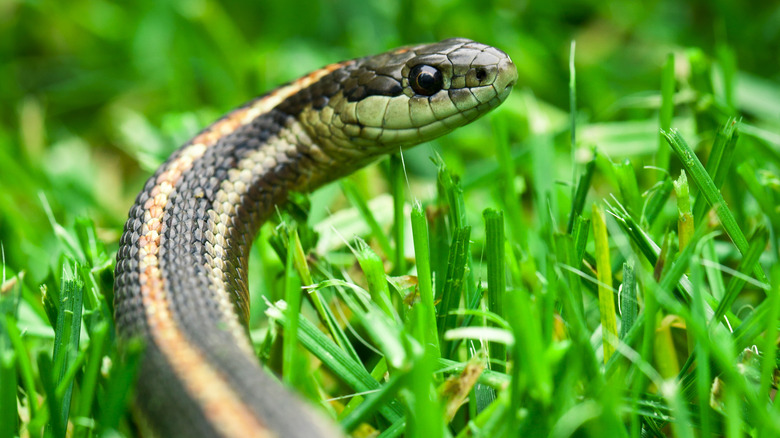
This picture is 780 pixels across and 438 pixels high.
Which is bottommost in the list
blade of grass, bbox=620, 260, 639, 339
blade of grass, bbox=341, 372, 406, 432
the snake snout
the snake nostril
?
blade of grass, bbox=620, 260, 639, 339

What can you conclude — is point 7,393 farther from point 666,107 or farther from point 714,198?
point 666,107

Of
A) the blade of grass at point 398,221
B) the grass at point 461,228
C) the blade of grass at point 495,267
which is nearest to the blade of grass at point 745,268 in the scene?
the grass at point 461,228

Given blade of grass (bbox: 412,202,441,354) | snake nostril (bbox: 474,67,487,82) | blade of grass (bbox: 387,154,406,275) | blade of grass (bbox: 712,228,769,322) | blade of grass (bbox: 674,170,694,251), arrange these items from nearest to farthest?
blade of grass (bbox: 712,228,769,322) → blade of grass (bbox: 412,202,441,354) → blade of grass (bbox: 674,170,694,251) → blade of grass (bbox: 387,154,406,275) → snake nostril (bbox: 474,67,487,82)

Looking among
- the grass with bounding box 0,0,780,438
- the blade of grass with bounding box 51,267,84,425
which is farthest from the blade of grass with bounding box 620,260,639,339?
the blade of grass with bounding box 51,267,84,425

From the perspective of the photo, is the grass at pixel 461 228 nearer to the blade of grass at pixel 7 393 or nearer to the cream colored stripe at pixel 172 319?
the blade of grass at pixel 7 393

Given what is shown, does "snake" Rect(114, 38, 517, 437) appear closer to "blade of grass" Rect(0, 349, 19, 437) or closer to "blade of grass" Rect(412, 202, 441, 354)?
"blade of grass" Rect(0, 349, 19, 437)

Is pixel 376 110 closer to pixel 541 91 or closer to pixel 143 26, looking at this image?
pixel 541 91

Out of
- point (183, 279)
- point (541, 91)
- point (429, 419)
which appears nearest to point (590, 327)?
point (429, 419)

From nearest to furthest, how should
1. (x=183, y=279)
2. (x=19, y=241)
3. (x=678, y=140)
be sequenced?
(x=183, y=279) < (x=678, y=140) < (x=19, y=241)
